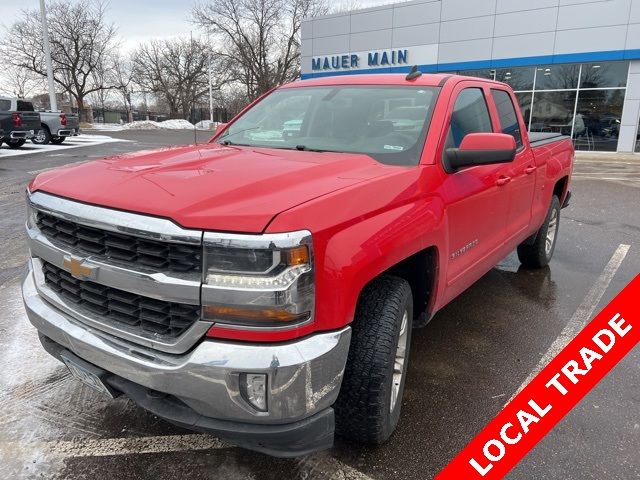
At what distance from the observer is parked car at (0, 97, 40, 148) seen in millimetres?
16828

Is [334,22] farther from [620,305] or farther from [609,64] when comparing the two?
[620,305]

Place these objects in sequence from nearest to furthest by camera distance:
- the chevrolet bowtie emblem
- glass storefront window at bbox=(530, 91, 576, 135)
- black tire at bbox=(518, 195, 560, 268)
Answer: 1. the chevrolet bowtie emblem
2. black tire at bbox=(518, 195, 560, 268)
3. glass storefront window at bbox=(530, 91, 576, 135)

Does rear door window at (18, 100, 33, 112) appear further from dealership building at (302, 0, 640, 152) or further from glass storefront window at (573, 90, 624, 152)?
glass storefront window at (573, 90, 624, 152)

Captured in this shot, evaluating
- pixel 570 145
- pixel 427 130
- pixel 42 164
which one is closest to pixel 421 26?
pixel 42 164

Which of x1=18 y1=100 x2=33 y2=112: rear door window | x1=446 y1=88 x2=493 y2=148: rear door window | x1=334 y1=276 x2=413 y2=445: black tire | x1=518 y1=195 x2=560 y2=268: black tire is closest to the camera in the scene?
x1=334 y1=276 x2=413 y2=445: black tire

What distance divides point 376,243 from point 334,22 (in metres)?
26.8

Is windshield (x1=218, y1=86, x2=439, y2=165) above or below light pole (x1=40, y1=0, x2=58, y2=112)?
below

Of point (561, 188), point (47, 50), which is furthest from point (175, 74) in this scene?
point (561, 188)

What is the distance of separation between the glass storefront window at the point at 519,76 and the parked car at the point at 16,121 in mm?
18696

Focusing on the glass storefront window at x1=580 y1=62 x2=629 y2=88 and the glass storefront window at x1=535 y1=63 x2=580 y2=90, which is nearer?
the glass storefront window at x1=580 y1=62 x2=629 y2=88

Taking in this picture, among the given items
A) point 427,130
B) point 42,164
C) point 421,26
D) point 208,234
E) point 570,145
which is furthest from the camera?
point 421,26

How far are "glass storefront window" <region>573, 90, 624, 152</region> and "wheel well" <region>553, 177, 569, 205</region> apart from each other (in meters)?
17.3

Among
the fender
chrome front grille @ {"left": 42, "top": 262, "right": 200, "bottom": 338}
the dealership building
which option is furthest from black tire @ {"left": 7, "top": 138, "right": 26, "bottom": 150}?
the fender

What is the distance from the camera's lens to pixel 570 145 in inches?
225
